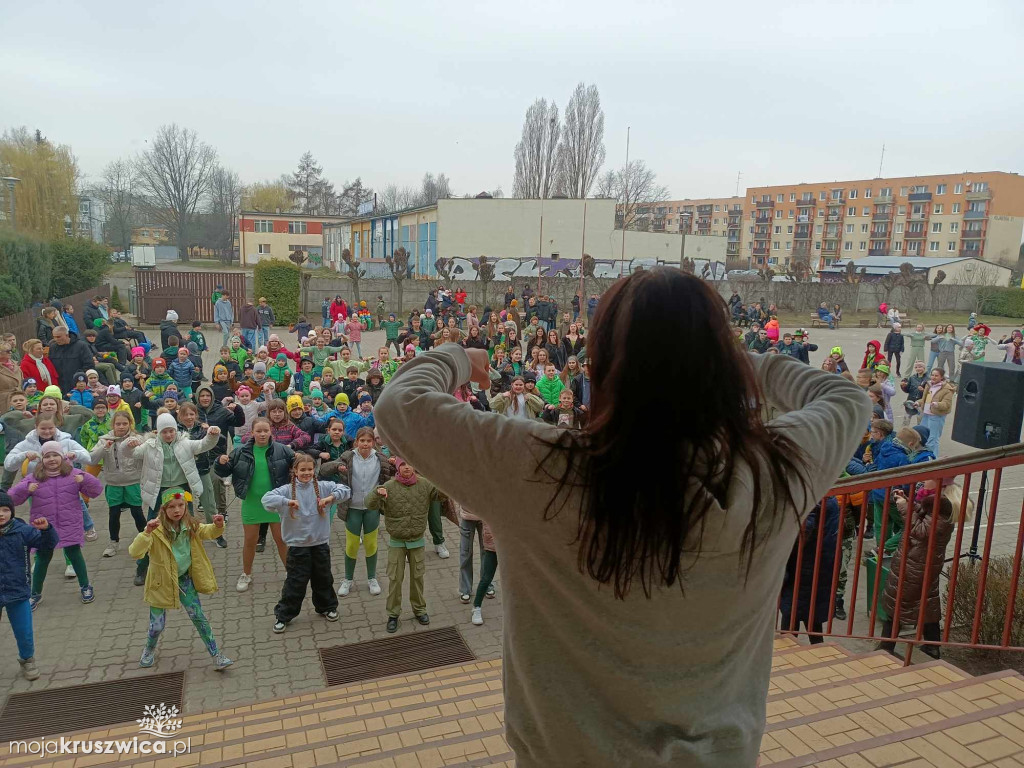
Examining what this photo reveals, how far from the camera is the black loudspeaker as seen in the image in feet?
18.3

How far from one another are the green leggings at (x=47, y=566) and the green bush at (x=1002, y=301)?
53505mm

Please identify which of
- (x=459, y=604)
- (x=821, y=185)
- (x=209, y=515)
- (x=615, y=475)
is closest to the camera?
(x=615, y=475)

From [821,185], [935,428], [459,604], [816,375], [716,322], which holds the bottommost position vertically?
[459,604]

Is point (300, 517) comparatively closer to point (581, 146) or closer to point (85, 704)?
point (85, 704)

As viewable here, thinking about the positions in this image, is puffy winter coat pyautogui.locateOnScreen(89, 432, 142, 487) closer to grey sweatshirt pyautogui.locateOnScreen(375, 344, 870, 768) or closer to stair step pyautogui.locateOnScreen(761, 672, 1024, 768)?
stair step pyautogui.locateOnScreen(761, 672, 1024, 768)

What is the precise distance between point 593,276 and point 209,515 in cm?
3483

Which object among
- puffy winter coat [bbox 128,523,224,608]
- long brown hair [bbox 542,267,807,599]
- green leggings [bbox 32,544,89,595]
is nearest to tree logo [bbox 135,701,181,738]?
puffy winter coat [bbox 128,523,224,608]

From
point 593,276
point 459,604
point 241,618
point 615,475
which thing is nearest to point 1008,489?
point 459,604

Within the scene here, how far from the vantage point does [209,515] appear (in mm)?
8562

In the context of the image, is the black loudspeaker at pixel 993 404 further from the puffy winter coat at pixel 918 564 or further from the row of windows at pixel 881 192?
the row of windows at pixel 881 192

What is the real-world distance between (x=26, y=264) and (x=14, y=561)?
1855 cm

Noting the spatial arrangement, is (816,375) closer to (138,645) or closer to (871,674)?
(871,674)

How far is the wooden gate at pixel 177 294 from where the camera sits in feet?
89.7

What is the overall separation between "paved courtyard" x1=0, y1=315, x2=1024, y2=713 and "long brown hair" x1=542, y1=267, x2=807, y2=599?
5.34 m
